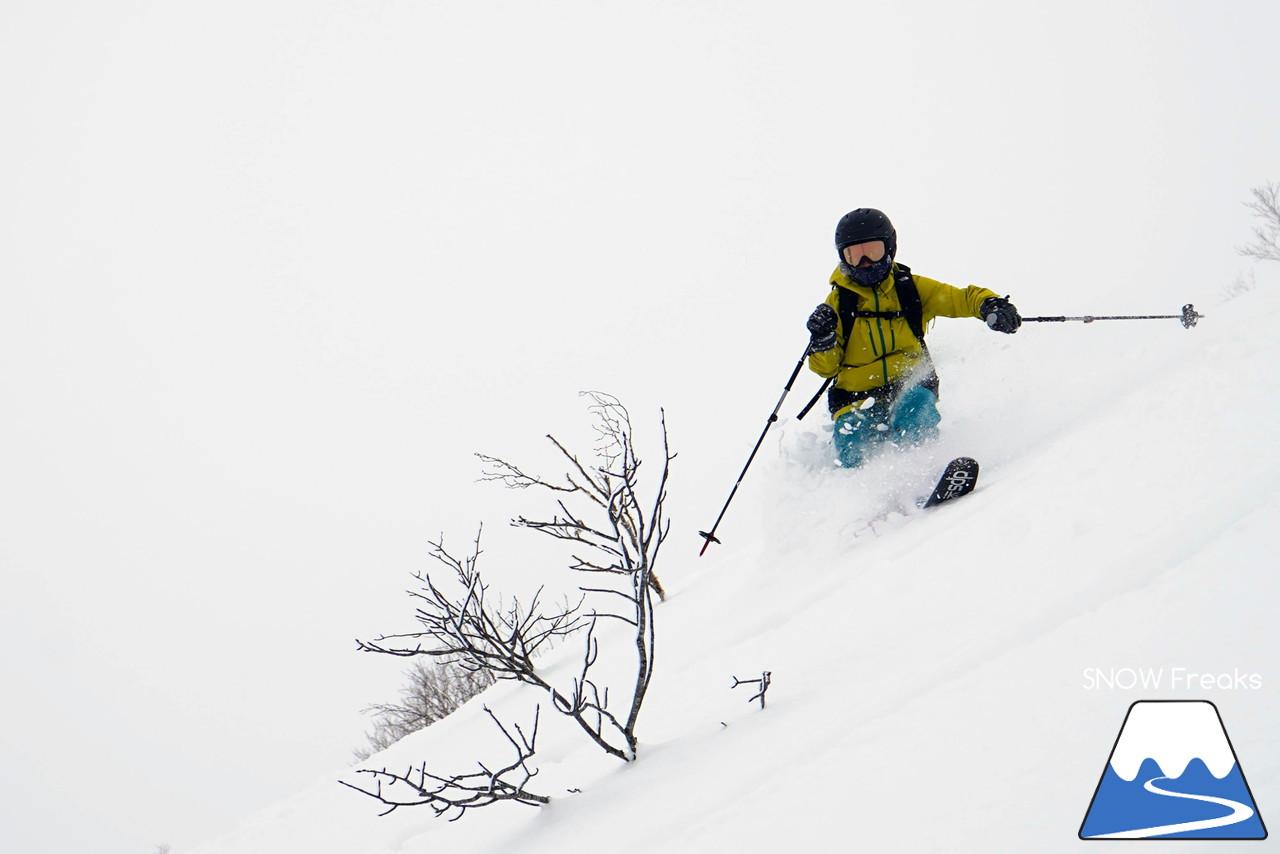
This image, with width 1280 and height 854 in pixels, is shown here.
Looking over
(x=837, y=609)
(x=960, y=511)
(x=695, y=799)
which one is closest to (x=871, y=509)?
(x=960, y=511)

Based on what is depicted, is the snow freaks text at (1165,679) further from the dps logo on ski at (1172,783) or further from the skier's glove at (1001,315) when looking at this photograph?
the skier's glove at (1001,315)

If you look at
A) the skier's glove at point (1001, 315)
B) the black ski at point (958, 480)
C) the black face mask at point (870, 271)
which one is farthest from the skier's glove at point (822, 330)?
the black ski at point (958, 480)

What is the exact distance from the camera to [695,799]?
7.24 ft

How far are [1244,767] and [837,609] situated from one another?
221 centimetres

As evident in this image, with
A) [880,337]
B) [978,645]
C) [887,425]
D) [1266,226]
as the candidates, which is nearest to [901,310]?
[880,337]

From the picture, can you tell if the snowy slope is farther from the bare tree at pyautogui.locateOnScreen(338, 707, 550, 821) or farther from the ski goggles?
the ski goggles

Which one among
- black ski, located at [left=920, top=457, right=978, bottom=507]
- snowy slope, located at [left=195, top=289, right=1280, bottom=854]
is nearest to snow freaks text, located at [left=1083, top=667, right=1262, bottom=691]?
snowy slope, located at [left=195, top=289, right=1280, bottom=854]

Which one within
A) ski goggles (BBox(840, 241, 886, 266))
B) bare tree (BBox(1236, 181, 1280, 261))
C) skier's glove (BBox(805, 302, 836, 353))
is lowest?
skier's glove (BBox(805, 302, 836, 353))

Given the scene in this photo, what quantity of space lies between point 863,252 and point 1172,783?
4.39m

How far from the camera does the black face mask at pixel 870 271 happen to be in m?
→ 5.20

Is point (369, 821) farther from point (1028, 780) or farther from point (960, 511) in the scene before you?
point (1028, 780)

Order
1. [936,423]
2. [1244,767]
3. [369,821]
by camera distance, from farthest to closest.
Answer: [936,423] < [369,821] < [1244,767]

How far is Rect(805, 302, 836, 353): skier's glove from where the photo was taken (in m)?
5.07

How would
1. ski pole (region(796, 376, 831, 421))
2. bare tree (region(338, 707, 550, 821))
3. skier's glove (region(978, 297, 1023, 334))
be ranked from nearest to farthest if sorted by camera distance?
bare tree (region(338, 707, 550, 821)), skier's glove (region(978, 297, 1023, 334)), ski pole (region(796, 376, 831, 421))
